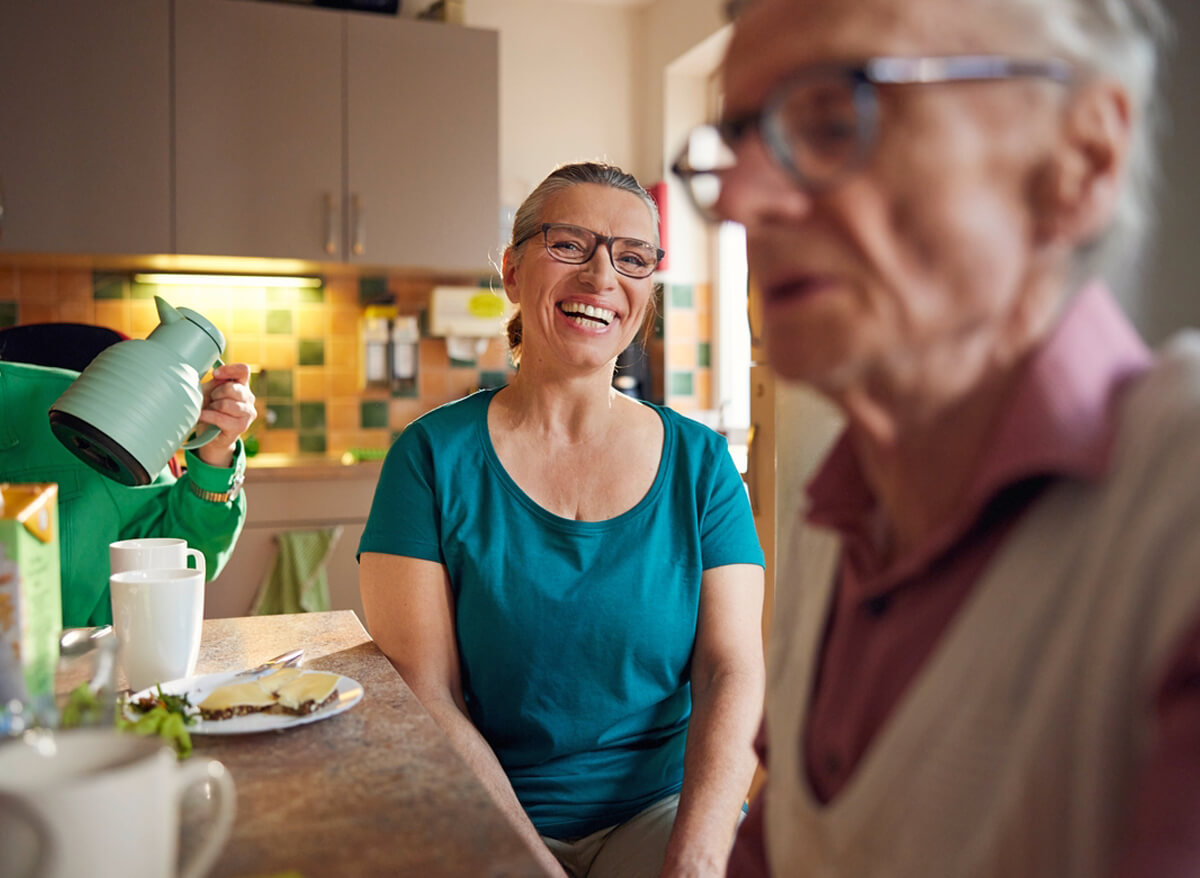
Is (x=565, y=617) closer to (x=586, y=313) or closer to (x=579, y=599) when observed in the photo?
(x=579, y=599)

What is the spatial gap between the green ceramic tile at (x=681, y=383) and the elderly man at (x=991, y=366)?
10.5 feet

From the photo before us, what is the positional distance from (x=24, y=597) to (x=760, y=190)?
0.61 m

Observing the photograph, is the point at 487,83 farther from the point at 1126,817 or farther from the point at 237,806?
the point at 1126,817

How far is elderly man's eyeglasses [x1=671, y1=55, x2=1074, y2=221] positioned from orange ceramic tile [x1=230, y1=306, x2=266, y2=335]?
10.6ft

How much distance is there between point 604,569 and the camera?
1.29 metres

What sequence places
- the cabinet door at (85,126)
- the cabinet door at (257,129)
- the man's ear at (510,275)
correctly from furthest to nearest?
the cabinet door at (257,129)
the cabinet door at (85,126)
the man's ear at (510,275)

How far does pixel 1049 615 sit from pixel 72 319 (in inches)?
137

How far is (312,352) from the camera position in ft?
11.7

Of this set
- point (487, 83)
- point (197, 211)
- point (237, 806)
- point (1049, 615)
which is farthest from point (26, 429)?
point (487, 83)

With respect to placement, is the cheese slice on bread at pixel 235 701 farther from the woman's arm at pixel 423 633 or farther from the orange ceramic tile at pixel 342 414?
the orange ceramic tile at pixel 342 414

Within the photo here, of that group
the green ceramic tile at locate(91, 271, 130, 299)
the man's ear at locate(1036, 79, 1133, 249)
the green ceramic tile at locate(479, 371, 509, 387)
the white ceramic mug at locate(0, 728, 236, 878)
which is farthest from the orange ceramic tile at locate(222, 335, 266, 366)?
the man's ear at locate(1036, 79, 1133, 249)

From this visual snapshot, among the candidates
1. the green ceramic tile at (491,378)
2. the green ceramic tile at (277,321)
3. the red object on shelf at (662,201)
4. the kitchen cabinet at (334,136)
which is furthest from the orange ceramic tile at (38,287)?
the red object on shelf at (662,201)

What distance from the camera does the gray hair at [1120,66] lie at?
50cm

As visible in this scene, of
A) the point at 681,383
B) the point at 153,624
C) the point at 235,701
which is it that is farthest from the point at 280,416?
the point at 235,701
